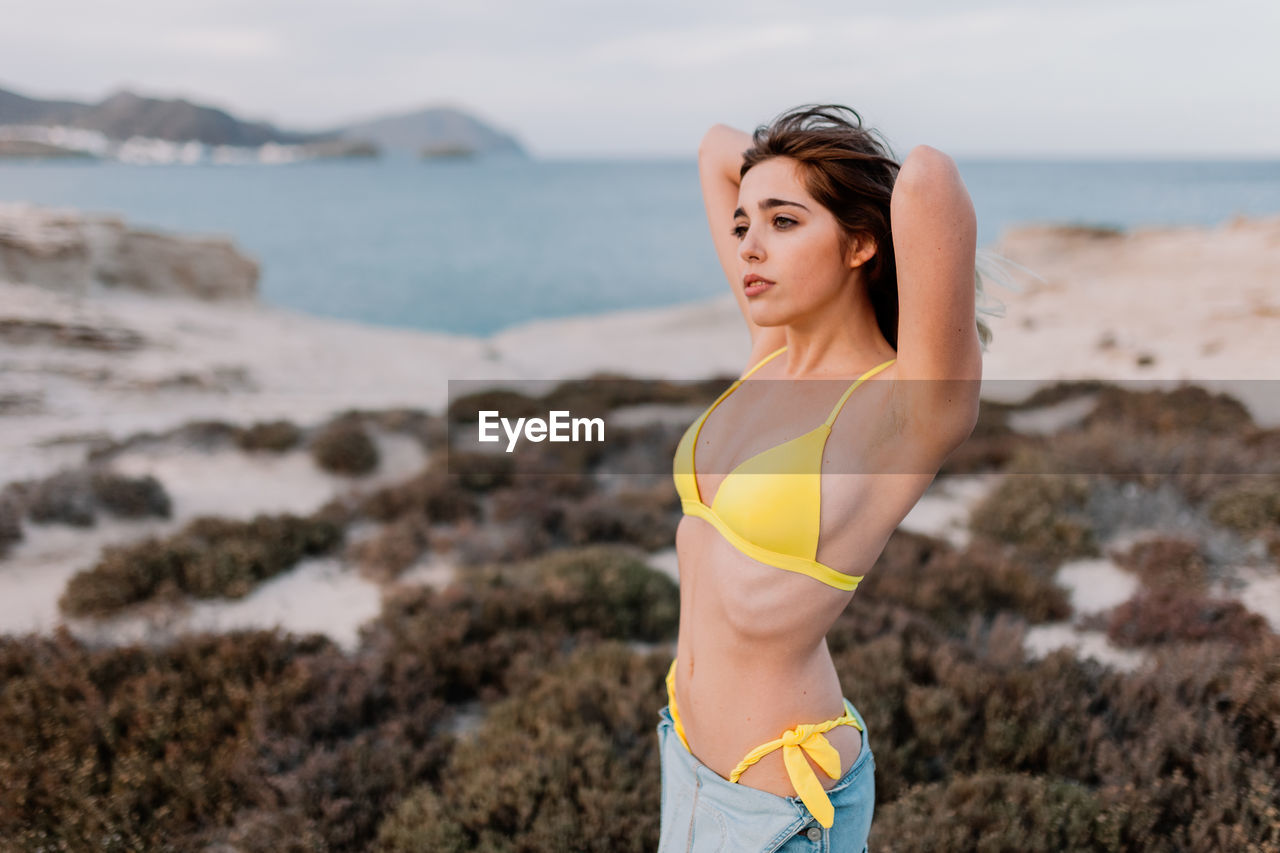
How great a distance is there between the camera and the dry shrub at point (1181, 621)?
194 inches

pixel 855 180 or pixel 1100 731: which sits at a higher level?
pixel 855 180

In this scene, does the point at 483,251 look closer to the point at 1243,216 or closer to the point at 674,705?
the point at 1243,216

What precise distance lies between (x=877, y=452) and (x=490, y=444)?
937 centimetres

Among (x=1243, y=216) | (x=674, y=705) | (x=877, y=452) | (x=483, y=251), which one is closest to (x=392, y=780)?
(x=674, y=705)

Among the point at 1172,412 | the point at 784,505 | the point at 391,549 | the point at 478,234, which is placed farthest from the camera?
the point at 478,234

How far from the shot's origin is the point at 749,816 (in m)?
1.81

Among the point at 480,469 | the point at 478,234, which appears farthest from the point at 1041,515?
the point at 478,234

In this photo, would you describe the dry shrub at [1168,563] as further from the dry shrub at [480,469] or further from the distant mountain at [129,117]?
the distant mountain at [129,117]

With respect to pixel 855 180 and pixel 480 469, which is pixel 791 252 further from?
pixel 480 469

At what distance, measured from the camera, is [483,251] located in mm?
57062

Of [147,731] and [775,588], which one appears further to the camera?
[147,731]

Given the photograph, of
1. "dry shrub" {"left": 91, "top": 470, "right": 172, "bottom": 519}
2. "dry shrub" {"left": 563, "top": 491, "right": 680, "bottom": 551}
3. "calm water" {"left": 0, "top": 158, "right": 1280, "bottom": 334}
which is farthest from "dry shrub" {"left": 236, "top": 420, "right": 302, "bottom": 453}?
"calm water" {"left": 0, "top": 158, "right": 1280, "bottom": 334}

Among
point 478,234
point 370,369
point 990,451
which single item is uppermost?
point 478,234

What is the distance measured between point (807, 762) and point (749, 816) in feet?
0.63
